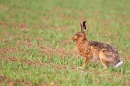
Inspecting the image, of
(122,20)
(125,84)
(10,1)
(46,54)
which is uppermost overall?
(10,1)

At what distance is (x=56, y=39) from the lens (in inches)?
637

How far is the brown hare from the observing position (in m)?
11.2

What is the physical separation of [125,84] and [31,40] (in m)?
6.04

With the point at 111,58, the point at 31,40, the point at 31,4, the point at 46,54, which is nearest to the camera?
the point at 111,58

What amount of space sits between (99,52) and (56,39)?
16.5ft

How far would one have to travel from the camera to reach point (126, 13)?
1037 inches

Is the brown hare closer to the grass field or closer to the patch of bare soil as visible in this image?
the grass field

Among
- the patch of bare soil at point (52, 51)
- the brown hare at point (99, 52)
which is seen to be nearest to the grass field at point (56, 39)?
the patch of bare soil at point (52, 51)

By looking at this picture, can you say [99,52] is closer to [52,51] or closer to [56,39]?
[52,51]

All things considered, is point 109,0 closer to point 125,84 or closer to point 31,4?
point 31,4

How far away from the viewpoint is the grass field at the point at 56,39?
10.0 metres

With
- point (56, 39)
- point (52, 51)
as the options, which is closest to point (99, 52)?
point (52, 51)

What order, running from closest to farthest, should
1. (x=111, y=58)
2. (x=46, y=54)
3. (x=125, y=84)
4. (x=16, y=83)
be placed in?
(x=16, y=83), (x=125, y=84), (x=111, y=58), (x=46, y=54)

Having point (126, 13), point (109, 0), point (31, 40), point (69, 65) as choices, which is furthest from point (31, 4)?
point (69, 65)
